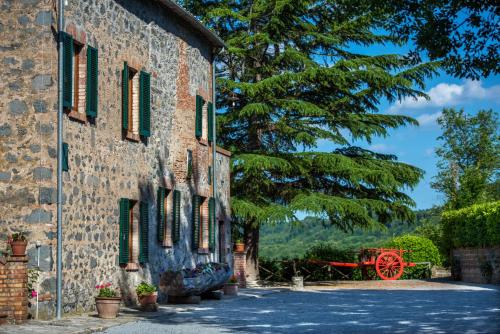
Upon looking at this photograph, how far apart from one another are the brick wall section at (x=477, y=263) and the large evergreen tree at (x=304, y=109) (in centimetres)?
242

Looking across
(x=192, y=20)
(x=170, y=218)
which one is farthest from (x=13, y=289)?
(x=192, y=20)

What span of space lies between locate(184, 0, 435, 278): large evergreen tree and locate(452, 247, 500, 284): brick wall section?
95.2 inches

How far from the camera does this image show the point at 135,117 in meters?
18.7

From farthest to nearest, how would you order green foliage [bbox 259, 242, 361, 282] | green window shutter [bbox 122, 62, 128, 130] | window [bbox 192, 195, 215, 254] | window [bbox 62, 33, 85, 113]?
green foliage [bbox 259, 242, 361, 282]
window [bbox 192, 195, 215, 254]
green window shutter [bbox 122, 62, 128, 130]
window [bbox 62, 33, 85, 113]

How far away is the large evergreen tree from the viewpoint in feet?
94.4

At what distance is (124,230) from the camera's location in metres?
17.7

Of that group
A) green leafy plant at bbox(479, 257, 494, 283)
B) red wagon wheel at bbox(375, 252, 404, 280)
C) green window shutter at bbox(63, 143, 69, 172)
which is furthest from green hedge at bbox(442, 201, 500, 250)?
green window shutter at bbox(63, 143, 69, 172)

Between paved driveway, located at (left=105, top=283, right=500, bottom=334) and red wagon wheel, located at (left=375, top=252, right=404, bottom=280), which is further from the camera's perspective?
red wagon wheel, located at (left=375, top=252, right=404, bottom=280)

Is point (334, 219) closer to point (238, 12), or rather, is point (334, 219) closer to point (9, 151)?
point (238, 12)

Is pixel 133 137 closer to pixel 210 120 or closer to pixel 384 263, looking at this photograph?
pixel 210 120

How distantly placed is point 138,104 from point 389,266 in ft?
49.0

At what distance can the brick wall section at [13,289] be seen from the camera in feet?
44.0

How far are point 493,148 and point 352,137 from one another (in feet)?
74.2

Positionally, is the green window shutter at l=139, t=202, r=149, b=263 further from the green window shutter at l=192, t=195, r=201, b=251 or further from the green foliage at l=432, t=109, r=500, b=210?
the green foliage at l=432, t=109, r=500, b=210
